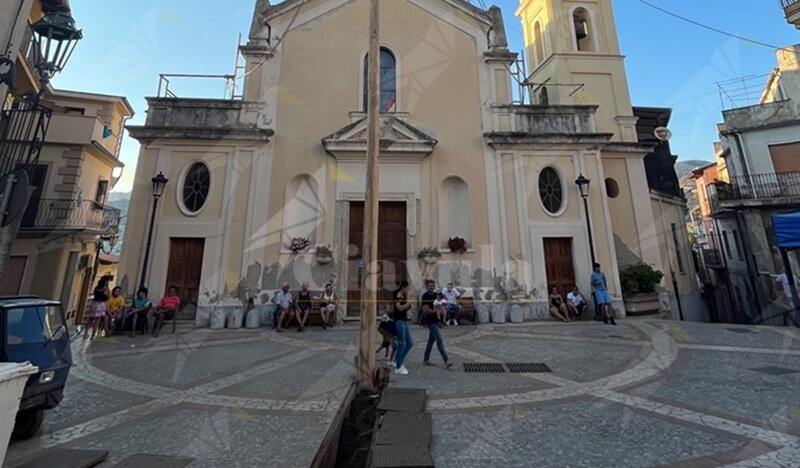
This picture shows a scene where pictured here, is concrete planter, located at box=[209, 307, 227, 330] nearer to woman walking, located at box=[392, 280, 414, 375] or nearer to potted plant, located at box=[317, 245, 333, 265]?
potted plant, located at box=[317, 245, 333, 265]

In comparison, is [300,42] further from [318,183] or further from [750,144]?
[750,144]

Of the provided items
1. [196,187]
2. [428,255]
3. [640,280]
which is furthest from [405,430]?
[640,280]

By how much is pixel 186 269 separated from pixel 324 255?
4.33 metres

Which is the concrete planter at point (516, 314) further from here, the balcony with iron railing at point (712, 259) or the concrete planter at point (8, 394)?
the balcony with iron railing at point (712, 259)

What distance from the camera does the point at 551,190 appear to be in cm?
1184

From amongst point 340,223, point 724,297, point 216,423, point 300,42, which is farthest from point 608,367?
point 724,297

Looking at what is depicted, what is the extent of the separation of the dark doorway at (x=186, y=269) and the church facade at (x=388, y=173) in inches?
1.8

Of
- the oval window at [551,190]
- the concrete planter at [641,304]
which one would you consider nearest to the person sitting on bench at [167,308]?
the oval window at [551,190]

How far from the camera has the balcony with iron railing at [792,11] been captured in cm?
1165

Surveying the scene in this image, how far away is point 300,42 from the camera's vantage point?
12125 millimetres

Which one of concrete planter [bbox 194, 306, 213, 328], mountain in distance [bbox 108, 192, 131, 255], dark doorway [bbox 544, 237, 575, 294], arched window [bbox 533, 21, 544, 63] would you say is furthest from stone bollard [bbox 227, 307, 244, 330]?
arched window [bbox 533, 21, 544, 63]

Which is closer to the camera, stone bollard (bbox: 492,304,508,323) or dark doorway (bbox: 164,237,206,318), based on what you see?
dark doorway (bbox: 164,237,206,318)

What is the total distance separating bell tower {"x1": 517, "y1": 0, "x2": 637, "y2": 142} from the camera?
13.8 metres

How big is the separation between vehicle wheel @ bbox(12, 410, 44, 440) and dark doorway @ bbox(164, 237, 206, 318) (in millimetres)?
7047
